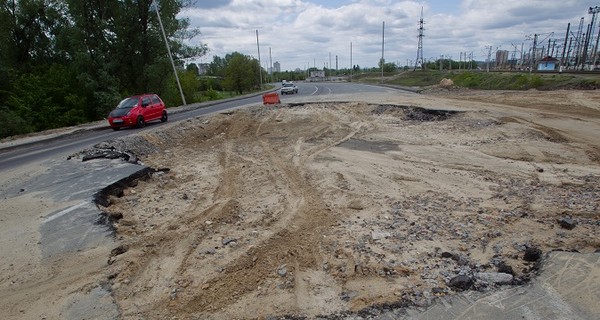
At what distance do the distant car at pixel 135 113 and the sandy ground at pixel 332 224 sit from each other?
217 inches

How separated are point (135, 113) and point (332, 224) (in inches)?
590

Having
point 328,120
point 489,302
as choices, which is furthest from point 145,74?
point 489,302

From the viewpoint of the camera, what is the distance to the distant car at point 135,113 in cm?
1784

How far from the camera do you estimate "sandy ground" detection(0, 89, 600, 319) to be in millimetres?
4363

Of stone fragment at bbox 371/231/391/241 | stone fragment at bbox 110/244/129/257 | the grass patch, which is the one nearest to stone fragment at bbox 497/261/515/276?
stone fragment at bbox 371/231/391/241

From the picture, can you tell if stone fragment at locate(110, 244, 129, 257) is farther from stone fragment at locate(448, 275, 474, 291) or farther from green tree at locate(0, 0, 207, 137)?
green tree at locate(0, 0, 207, 137)

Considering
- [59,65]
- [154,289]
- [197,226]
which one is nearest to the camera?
[154,289]

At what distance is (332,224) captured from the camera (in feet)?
20.7

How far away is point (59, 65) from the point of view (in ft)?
98.4

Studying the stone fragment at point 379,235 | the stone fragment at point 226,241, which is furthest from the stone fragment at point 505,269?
the stone fragment at point 226,241

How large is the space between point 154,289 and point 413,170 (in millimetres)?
7204

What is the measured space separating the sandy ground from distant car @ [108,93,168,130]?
5517mm

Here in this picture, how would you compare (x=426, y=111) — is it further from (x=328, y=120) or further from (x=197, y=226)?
(x=197, y=226)

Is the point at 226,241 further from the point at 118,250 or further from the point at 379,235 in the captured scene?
the point at 379,235
